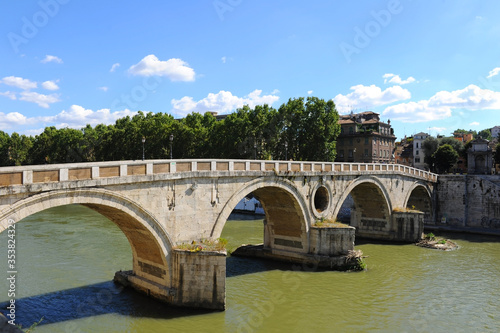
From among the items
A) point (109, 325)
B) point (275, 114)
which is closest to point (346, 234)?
point (109, 325)

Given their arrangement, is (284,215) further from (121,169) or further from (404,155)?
(404,155)

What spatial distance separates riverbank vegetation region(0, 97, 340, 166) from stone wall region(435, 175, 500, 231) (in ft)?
39.3

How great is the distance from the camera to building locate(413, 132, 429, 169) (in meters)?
69.6

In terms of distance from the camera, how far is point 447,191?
35.5m

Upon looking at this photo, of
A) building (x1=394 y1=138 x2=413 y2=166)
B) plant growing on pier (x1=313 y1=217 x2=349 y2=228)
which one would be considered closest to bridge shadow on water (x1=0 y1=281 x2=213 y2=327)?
plant growing on pier (x1=313 y1=217 x2=349 y2=228)

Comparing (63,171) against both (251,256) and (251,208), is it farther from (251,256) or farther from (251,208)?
(251,208)

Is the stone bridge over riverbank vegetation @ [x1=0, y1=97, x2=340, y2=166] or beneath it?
beneath

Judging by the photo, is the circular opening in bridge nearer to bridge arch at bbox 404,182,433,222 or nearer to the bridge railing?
the bridge railing

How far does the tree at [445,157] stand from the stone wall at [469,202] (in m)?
20.6

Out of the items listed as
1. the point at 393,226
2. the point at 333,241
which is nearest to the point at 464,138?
the point at 393,226

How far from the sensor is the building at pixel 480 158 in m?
38.6

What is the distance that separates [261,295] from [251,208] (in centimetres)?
2511

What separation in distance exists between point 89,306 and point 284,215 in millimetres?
10960

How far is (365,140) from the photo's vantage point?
182ft
